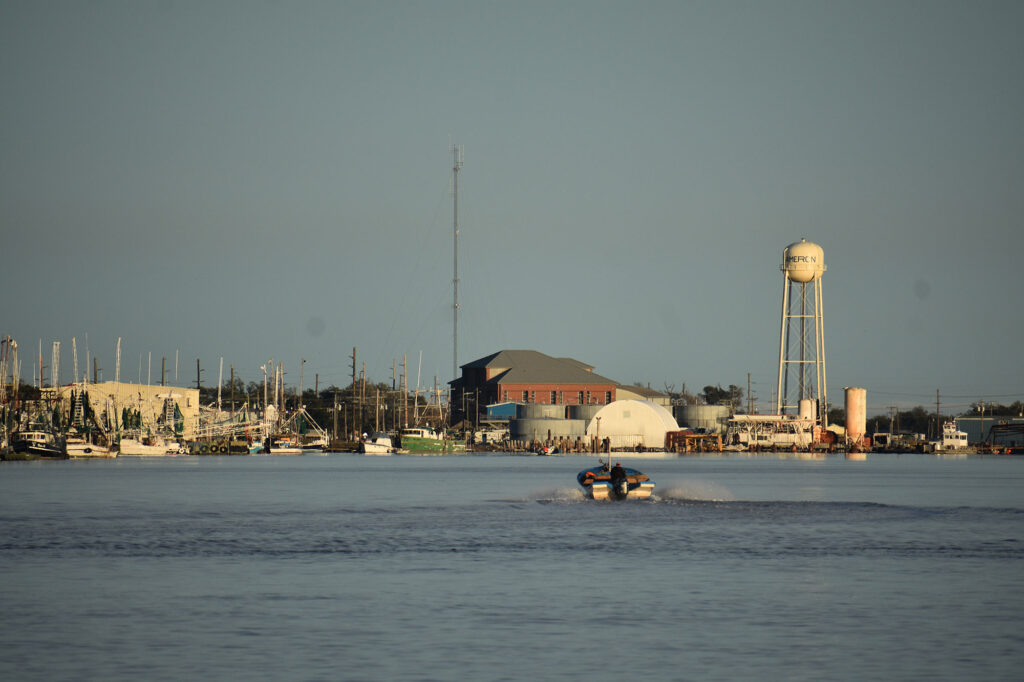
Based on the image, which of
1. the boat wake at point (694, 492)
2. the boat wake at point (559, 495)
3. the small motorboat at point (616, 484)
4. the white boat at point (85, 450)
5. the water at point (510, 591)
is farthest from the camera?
the white boat at point (85, 450)

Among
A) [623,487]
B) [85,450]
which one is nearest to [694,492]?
[623,487]

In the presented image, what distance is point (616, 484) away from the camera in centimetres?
7856

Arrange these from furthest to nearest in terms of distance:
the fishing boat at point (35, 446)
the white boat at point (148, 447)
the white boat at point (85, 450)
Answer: the white boat at point (148, 447) → the white boat at point (85, 450) → the fishing boat at point (35, 446)

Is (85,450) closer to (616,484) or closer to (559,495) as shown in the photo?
(559,495)

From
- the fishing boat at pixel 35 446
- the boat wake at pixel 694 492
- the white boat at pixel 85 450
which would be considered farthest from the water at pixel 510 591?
the white boat at pixel 85 450

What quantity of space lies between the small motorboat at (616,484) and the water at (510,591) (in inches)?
112

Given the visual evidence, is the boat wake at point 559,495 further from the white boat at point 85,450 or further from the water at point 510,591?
the white boat at point 85,450

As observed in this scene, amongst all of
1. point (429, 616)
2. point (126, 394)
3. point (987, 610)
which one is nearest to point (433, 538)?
point (429, 616)

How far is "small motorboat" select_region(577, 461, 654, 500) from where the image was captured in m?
78.6

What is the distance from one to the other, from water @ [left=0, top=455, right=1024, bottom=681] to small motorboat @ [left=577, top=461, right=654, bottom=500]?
2.84 m

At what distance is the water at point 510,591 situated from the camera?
87.1 ft

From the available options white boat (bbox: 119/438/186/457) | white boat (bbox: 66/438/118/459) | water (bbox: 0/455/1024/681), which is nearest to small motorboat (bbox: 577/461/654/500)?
water (bbox: 0/455/1024/681)

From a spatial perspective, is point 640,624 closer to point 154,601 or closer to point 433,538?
point 154,601

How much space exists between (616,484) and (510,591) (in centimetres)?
4183
